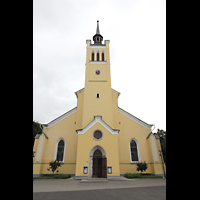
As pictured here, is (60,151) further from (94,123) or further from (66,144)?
(94,123)

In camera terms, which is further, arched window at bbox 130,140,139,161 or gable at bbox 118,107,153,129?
gable at bbox 118,107,153,129

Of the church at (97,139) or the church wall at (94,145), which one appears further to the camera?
the church at (97,139)

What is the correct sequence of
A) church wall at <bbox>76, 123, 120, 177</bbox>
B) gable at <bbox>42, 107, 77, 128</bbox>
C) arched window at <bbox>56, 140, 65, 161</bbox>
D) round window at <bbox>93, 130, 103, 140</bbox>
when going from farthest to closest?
gable at <bbox>42, 107, 77, 128</bbox>
arched window at <bbox>56, 140, 65, 161</bbox>
round window at <bbox>93, 130, 103, 140</bbox>
church wall at <bbox>76, 123, 120, 177</bbox>

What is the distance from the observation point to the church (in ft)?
48.9

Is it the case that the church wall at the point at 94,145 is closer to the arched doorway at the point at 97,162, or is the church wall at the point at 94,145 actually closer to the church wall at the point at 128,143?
the arched doorway at the point at 97,162

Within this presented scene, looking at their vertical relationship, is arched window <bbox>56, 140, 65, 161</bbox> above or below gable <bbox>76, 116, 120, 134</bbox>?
below

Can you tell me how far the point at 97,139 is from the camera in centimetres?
1547

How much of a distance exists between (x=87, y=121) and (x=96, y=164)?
17.3 feet

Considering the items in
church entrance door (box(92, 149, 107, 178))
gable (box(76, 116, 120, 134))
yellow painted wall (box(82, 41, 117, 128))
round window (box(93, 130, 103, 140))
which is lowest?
church entrance door (box(92, 149, 107, 178))

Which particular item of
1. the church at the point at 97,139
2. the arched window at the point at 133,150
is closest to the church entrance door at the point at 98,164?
the church at the point at 97,139

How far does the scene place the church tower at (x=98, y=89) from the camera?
1792 cm

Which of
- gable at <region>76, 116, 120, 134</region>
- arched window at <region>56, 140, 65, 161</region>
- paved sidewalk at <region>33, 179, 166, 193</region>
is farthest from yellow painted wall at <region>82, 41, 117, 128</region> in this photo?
paved sidewalk at <region>33, 179, 166, 193</region>

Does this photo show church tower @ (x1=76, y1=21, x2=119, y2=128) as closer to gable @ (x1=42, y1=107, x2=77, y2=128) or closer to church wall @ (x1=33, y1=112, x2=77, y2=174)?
gable @ (x1=42, y1=107, x2=77, y2=128)

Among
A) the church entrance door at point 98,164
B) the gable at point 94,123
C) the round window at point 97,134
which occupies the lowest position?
the church entrance door at point 98,164
